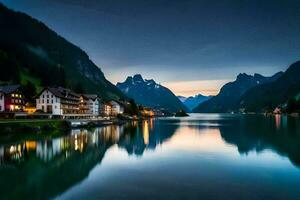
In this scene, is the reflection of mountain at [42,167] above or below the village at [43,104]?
below

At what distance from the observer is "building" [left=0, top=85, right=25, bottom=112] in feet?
356

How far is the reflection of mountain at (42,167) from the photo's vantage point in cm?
2692

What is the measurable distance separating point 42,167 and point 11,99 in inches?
3372

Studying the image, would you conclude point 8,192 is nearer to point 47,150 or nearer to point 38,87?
point 47,150

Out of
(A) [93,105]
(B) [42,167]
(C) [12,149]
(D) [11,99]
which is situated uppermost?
(D) [11,99]

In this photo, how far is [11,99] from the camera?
114 m

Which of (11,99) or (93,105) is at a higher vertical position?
(11,99)

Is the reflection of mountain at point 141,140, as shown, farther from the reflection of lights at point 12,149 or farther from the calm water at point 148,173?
the reflection of lights at point 12,149

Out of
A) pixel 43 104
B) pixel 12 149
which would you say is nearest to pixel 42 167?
pixel 12 149

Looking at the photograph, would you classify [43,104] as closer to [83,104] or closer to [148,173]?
[83,104]

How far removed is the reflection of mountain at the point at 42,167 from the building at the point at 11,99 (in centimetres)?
5949

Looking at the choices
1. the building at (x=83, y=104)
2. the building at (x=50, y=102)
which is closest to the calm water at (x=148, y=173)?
the building at (x=50, y=102)

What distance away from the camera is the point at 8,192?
25984 millimetres

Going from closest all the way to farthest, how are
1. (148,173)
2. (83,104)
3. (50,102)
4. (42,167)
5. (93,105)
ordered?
(148,173), (42,167), (50,102), (83,104), (93,105)
